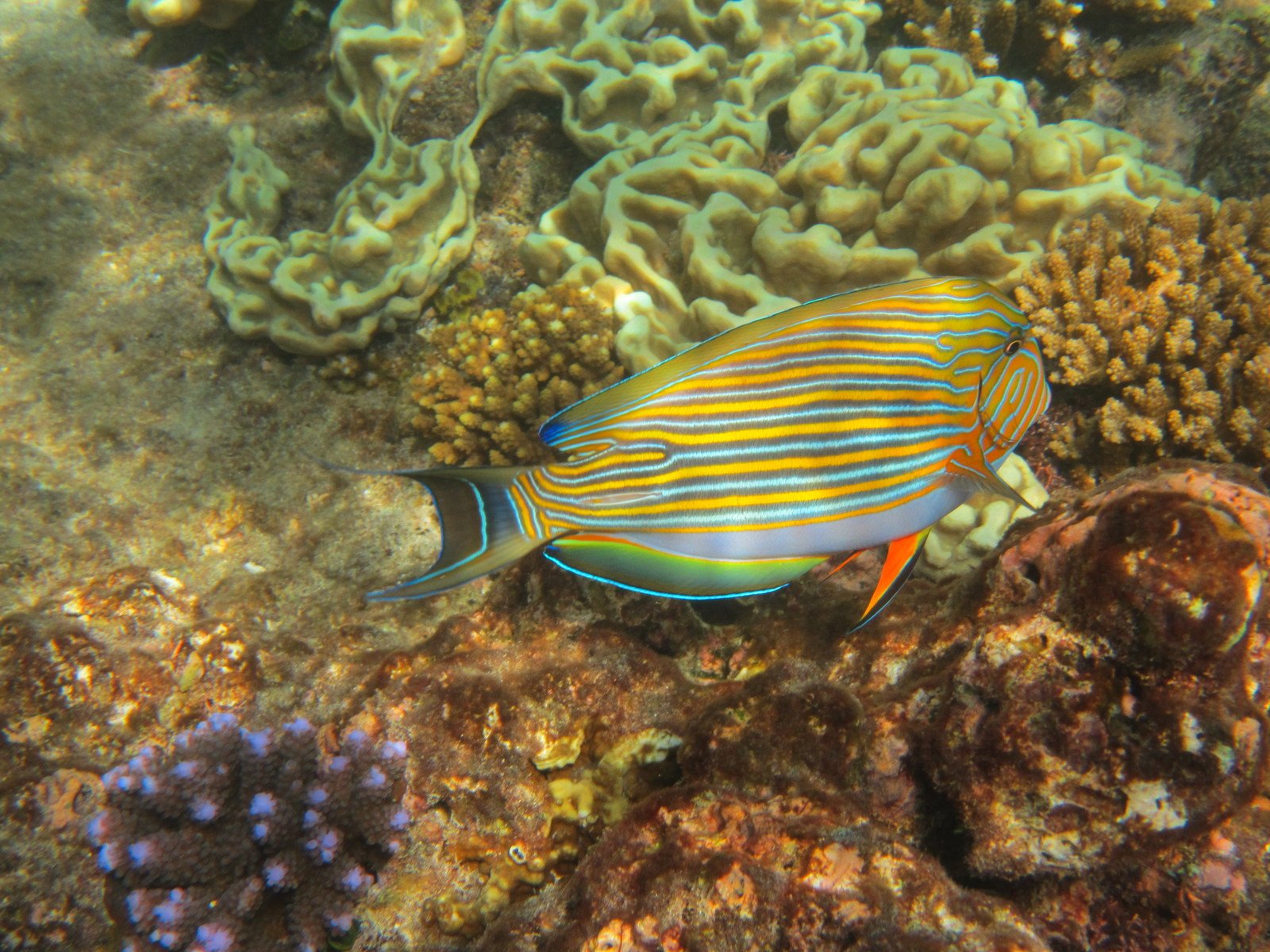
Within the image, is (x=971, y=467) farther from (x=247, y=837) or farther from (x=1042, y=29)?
(x=1042, y=29)

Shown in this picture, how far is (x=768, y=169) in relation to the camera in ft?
15.1

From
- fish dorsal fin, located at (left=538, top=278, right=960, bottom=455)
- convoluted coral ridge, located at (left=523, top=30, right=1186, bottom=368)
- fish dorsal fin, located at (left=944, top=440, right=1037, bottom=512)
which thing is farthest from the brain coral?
fish dorsal fin, located at (left=944, top=440, right=1037, bottom=512)

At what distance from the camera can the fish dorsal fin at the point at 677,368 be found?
6.66 feet

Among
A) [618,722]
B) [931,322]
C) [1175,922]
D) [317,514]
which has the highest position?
[931,322]

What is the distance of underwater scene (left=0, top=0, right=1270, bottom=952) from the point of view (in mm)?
1618

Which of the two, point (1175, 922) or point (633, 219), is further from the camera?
point (633, 219)

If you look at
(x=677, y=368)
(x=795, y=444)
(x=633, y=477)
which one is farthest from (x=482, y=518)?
(x=795, y=444)

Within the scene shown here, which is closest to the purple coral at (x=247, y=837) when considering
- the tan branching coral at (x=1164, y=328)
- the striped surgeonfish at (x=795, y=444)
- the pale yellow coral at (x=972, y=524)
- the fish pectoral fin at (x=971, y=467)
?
the striped surgeonfish at (x=795, y=444)

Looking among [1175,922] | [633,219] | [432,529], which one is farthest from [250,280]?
[1175,922]

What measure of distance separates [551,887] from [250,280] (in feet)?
12.4

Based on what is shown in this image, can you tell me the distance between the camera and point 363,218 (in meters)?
4.10

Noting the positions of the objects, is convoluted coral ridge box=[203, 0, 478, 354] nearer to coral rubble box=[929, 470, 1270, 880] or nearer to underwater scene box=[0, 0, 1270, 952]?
underwater scene box=[0, 0, 1270, 952]

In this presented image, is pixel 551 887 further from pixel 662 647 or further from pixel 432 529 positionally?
pixel 432 529

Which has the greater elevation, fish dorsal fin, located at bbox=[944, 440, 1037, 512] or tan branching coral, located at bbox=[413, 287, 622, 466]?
fish dorsal fin, located at bbox=[944, 440, 1037, 512]
